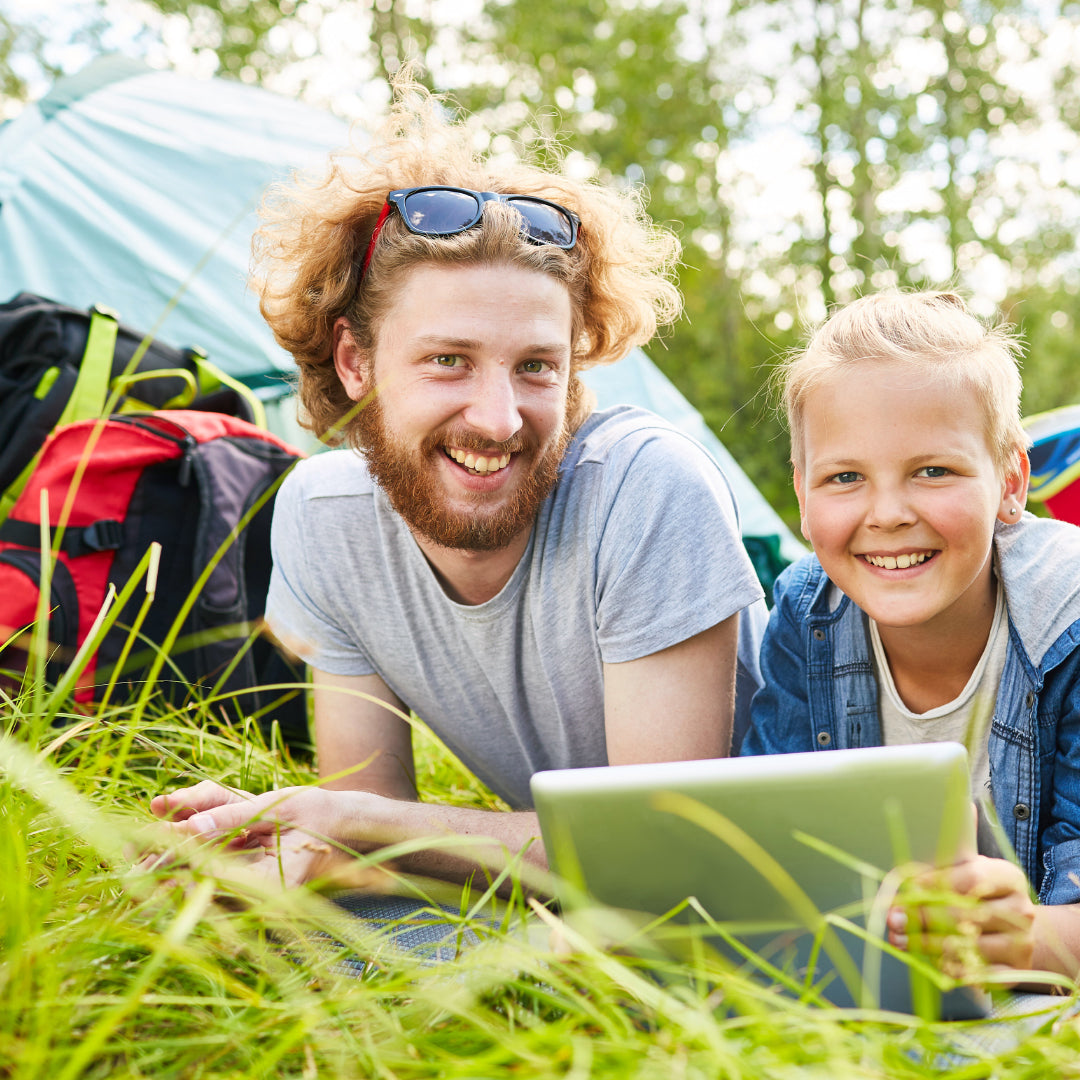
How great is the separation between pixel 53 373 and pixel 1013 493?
188 cm

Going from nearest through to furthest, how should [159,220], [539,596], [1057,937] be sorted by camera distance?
1. [1057,937]
2. [539,596]
3. [159,220]

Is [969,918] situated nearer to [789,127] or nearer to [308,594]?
[308,594]

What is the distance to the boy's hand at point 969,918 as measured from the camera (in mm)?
692

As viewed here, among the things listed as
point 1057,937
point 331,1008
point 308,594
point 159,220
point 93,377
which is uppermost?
point 159,220

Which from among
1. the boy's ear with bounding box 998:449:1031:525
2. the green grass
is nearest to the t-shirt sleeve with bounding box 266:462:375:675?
the green grass

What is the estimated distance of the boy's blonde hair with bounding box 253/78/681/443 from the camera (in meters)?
1.55

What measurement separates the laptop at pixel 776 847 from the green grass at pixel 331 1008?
38 mm

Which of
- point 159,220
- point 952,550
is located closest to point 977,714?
point 952,550

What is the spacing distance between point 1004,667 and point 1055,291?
10403mm

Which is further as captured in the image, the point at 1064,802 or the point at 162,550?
the point at 162,550

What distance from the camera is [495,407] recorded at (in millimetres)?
1414

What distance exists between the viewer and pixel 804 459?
1.35m

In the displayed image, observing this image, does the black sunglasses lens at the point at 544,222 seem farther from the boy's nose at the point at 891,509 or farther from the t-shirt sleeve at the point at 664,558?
the boy's nose at the point at 891,509

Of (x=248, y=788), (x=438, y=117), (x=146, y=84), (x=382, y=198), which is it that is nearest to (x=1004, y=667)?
(x=248, y=788)
